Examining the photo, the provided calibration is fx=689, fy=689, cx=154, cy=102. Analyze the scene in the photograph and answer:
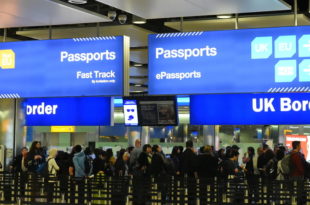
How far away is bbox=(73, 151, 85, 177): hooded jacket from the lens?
14391 mm

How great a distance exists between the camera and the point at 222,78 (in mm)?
10547

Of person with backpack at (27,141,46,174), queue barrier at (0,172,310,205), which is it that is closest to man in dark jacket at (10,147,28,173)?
person with backpack at (27,141,46,174)

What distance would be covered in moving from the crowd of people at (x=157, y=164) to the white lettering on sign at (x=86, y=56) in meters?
2.81

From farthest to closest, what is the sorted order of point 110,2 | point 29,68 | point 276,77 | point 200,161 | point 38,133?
point 38,133
point 200,161
point 29,68
point 110,2
point 276,77

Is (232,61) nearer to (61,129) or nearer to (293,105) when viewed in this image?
(293,105)

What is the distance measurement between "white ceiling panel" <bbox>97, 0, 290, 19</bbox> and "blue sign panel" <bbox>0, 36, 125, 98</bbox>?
64cm

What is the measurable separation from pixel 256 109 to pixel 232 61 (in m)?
1.16

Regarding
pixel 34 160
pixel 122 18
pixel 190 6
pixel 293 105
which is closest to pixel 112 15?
pixel 122 18

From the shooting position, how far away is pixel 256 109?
11.3 metres

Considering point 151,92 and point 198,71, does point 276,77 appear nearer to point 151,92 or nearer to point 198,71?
point 198,71

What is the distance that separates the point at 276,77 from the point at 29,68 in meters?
4.23

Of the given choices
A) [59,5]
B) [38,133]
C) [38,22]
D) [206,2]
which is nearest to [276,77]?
[206,2]

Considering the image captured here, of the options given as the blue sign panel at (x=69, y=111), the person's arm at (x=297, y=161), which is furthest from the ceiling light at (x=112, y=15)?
the person's arm at (x=297, y=161)

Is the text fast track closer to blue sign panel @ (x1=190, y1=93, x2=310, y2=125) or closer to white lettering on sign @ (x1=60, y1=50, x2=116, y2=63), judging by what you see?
blue sign panel @ (x1=190, y1=93, x2=310, y2=125)
